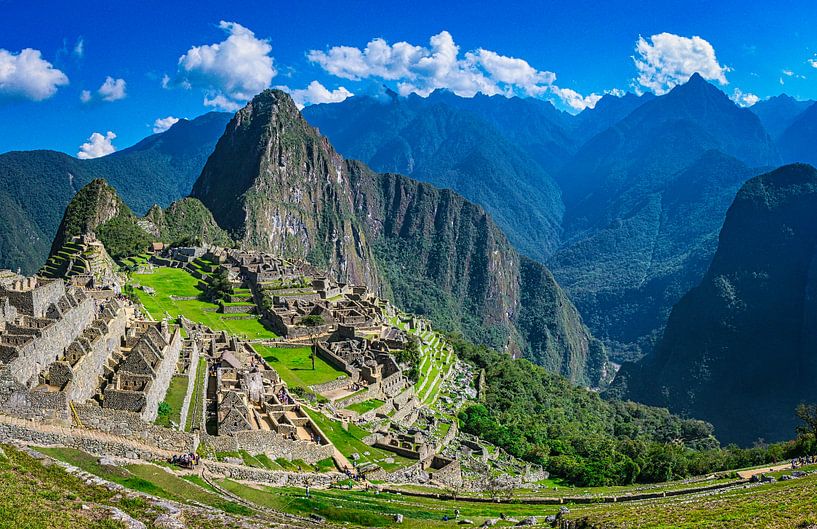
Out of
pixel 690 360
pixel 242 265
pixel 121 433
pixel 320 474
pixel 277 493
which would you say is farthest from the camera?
pixel 690 360

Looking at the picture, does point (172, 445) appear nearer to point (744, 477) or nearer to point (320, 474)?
point (320, 474)

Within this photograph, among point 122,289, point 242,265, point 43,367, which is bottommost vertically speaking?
point 43,367

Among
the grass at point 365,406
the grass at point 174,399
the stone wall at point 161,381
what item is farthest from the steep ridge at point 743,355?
the grass at point 174,399

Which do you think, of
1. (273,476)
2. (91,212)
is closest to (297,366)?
(273,476)

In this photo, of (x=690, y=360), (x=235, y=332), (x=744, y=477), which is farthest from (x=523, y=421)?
(x=690, y=360)

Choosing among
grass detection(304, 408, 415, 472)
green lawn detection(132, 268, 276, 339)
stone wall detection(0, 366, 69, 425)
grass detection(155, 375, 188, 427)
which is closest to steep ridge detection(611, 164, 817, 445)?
green lawn detection(132, 268, 276, 339)

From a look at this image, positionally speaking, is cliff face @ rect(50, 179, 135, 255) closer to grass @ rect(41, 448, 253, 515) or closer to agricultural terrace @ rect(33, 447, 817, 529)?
agricultural terrace @ rect(33, 447, 817, 529)

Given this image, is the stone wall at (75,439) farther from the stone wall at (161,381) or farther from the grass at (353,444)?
the grass at (353,444)
